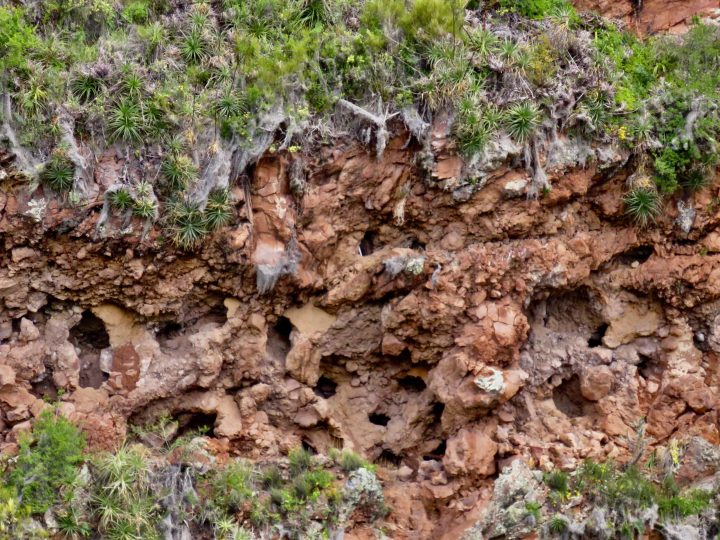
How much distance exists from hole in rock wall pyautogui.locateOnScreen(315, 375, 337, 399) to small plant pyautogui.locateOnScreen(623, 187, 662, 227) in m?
4.99

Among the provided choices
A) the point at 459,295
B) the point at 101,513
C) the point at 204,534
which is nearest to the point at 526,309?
the point at 459,295

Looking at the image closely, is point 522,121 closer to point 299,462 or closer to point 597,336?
point 597,336

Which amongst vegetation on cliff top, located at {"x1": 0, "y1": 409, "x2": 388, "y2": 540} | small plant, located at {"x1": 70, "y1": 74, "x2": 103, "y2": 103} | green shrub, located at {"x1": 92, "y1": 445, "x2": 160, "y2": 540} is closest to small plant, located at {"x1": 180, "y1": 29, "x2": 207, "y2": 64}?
small plant, located at {"x1": 70, "y1": 74, "x2": 103, "y2": 103}

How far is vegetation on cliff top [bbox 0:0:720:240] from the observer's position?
11.8 metres

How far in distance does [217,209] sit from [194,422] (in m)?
3.02

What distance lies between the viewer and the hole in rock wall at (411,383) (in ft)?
42.6

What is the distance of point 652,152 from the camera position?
1273 cm

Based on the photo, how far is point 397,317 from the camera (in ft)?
40.3

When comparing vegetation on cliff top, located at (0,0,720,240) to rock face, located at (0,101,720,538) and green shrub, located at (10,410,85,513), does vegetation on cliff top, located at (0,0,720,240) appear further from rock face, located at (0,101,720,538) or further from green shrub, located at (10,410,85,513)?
green shrub, located at (10,410,85,513)

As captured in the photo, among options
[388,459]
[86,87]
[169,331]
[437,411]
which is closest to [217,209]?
[169,331]

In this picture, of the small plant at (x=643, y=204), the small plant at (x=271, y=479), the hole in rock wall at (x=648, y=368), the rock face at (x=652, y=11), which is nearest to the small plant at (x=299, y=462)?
the small plant at (x=271, y=479)

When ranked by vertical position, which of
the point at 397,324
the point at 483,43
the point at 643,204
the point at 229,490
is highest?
the point at 483,43

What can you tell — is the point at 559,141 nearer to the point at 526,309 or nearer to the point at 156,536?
the point at 526,309

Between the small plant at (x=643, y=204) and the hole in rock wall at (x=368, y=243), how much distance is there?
12.1 feet
